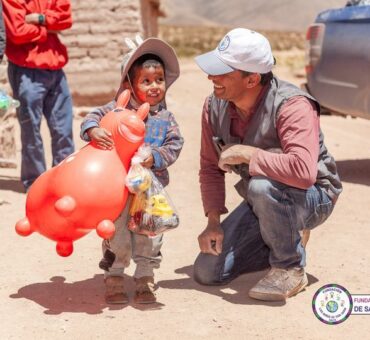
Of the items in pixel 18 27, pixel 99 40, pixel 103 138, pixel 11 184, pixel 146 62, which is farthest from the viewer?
pixel 99 40

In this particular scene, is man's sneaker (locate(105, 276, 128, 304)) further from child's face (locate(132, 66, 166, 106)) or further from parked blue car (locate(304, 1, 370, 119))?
parked blue car (locate(304, 1, 370, 119))

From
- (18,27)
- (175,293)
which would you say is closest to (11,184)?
(18,27)

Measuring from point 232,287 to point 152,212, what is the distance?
2.52 feet

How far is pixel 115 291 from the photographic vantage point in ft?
13.0

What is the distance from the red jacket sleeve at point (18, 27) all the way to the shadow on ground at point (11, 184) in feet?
3.76

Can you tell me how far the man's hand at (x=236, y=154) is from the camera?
3.88 meters

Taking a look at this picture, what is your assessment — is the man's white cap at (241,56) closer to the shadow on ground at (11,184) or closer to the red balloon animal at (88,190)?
the red balloon animal at (88,190)

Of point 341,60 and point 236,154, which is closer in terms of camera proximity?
point 236,154

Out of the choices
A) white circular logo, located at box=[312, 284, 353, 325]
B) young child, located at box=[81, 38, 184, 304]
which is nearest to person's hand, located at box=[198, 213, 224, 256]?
young child, located at box=[81, 38, 184, 304]

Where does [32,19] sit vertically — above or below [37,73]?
above

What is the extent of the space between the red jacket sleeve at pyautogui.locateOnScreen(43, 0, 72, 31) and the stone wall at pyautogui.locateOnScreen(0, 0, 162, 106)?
3.81 m

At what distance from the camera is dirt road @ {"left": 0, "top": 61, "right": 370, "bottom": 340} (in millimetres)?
3594

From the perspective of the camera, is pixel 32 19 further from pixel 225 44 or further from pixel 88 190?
pixel 88 190

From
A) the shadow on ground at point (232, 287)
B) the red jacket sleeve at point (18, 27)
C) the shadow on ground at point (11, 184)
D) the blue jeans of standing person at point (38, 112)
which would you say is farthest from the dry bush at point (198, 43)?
the shadow on ground at point (232, 287)
